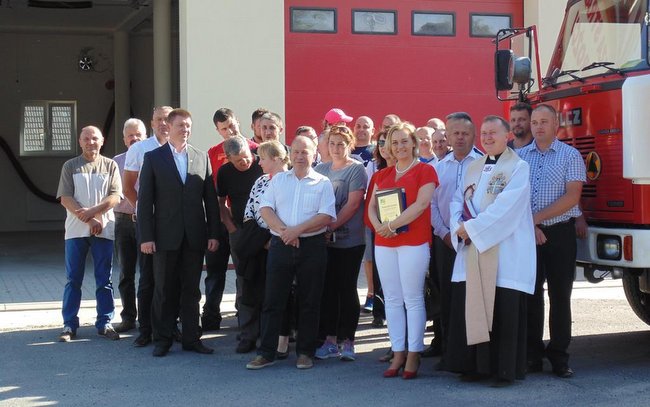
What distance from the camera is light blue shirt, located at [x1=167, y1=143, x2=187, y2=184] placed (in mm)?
7662

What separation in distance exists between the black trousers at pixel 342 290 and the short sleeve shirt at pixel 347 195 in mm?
65

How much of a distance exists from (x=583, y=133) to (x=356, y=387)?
8.46 feet

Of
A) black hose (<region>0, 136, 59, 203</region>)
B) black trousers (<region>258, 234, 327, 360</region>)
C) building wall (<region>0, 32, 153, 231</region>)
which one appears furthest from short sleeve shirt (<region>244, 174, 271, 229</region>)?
black hose (<region>0, 136, 59, 203</region>)

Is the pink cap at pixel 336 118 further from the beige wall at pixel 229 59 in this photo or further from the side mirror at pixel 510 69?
the beige wall at pixel 229 59

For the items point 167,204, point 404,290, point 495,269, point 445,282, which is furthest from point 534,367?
point 167,204

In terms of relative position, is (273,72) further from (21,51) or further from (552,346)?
(21,51)

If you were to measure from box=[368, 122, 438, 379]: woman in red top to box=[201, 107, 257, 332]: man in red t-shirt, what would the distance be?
6.68 ft

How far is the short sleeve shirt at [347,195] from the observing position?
7434 mm

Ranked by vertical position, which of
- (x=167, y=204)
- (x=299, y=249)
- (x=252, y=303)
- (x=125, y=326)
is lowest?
(x=125, y=326)

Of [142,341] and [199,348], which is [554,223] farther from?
[142,341]

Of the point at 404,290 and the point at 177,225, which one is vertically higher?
the point at 177,225

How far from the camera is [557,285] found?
677cm

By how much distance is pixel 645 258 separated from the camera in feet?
21.1

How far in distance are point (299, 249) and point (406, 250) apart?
872 millimetres
